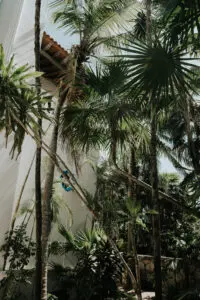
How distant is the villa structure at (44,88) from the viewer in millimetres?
6188

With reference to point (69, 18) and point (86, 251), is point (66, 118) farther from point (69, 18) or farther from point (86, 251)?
point (86, 251)

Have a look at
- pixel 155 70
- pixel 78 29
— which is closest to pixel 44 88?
pixel 78 29

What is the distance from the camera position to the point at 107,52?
6309 millimetres

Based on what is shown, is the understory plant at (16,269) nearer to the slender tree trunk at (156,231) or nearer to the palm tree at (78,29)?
the palm tree at (78,29)

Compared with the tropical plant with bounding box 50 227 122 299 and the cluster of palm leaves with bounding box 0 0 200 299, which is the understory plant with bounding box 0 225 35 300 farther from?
the cluster of palm leaves with bounding box 0 0 200 299

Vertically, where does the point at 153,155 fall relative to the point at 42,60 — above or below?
below

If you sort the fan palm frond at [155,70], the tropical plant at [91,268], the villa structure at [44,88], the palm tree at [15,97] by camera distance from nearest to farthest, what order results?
the fan palm frond at [155,70], the palm tree at [15,97], the tropical plant at [91,268], the villa structure at [44,88]

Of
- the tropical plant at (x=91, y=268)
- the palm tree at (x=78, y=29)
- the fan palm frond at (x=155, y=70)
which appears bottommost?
the tropical plant at (x=91, y=268)

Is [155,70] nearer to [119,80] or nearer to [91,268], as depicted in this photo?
[119,80]

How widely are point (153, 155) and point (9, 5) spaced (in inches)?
235

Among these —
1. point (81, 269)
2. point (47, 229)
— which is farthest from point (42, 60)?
point (81, 269)

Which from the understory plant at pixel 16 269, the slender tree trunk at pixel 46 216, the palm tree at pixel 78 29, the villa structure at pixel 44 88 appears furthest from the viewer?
the villa structure at pixel 44 88

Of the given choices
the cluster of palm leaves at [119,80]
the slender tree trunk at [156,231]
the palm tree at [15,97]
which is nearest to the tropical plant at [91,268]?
the slender tree trunk at [156,231]

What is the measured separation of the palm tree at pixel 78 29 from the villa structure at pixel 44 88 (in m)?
1.02
